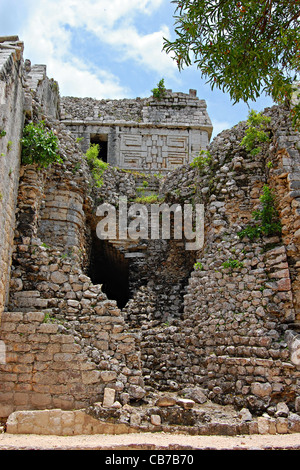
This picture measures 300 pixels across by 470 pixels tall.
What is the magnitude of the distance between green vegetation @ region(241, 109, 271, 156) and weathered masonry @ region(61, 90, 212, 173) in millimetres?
7008

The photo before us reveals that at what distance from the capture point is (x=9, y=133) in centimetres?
786

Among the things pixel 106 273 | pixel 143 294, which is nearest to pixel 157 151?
pixel 106 273

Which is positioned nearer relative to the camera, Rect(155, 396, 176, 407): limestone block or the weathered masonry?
Rect(155, 396, 176, 407): limestone block

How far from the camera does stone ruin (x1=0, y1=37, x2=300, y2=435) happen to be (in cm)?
718

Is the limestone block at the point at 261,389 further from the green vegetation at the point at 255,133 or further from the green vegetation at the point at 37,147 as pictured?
the green vegetation at the point at 37,147

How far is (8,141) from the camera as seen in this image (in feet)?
25.4

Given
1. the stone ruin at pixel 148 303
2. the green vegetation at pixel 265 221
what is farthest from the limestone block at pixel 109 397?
the green vegetation at pixel 265 221

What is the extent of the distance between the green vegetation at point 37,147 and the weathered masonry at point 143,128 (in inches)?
324

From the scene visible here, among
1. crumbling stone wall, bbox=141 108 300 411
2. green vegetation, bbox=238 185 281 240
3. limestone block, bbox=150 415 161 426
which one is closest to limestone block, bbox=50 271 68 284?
crumbling stone wall, bbox=141 108 300 411

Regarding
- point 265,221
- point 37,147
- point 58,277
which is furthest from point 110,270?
point 265,221

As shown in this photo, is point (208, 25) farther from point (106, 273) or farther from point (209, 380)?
point (106, 273)

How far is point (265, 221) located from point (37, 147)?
4738 millimetres

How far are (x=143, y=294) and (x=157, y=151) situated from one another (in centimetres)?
829

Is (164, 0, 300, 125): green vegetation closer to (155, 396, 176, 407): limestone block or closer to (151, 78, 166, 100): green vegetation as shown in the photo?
(155, 396, 176, 407): limestone block
